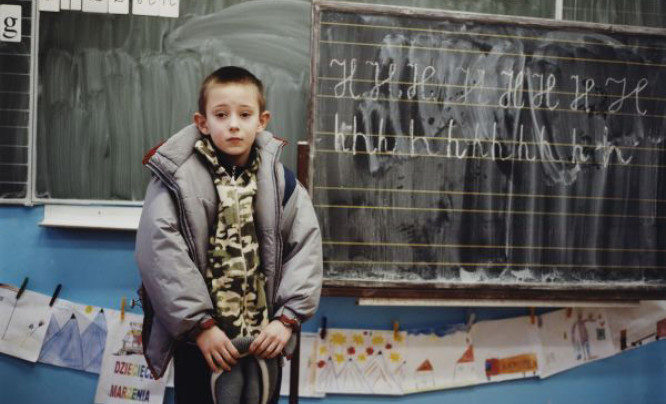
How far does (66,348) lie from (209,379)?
2.81ft

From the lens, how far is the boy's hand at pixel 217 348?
1.18 metres

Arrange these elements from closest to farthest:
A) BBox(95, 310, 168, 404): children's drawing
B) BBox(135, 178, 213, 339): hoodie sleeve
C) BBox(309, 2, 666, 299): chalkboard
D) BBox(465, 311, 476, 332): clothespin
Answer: BBox(135, 178, 213, 339): hoodie sleeve → BBox(309, 2, 666, 299): chalkboard → BBox(95, 310, 168, 404): children's drawing → BBox(465, 311, 476, 332): clothespin

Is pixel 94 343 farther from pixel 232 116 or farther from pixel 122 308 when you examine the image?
pixel 232 116

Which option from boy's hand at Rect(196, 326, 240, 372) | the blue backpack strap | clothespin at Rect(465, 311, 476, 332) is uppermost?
the blue backpack strap

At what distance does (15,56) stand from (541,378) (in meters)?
2.11

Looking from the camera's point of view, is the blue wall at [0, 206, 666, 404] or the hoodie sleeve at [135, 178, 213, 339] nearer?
the hoodie sleeve at [135, 178, 213, 339]

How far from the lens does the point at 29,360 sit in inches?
73.1

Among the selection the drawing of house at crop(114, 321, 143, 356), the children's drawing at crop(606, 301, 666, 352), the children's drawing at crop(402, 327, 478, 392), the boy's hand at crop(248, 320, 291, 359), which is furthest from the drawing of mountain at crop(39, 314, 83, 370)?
the children's drawing at crop(606, 301, 666, 352)

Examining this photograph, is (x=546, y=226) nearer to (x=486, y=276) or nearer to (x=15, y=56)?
(x=486, y=276)

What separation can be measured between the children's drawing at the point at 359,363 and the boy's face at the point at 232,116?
91 cm

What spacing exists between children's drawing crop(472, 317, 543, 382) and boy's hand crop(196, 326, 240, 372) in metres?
1.08

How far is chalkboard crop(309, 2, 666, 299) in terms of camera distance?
1.76m

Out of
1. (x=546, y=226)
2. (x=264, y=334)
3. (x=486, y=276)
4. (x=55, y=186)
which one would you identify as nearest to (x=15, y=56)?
(x=55, y=186)

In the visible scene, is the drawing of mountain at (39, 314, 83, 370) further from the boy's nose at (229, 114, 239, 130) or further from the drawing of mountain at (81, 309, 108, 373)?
the boy's nose at (229, 114, 239, 130)
